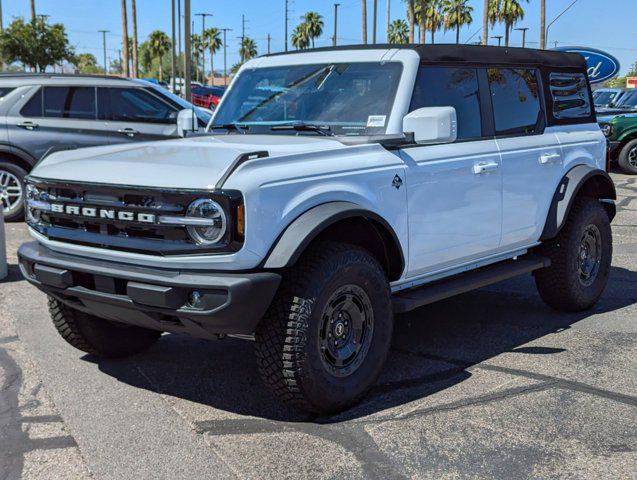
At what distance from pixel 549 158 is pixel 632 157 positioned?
12.0 meters

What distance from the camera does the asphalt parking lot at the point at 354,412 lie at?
346cm

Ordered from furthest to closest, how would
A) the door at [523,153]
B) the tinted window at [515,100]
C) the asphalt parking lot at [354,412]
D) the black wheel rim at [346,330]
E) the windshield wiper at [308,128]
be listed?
the tinted window at [515,100], the door at [523,153], the windshield wiper at [308,128], the black wheel rim at [346,330], the asphalt parking lot at [354,412]

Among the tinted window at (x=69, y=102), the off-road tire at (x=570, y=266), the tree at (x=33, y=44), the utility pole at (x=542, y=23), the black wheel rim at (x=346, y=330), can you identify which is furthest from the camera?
the tree at (x=33, y=44)

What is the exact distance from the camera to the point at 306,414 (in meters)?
3.99

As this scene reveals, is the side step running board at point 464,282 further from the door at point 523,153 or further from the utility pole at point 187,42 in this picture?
the utility pole at point 187,42

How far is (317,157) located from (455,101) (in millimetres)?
1424

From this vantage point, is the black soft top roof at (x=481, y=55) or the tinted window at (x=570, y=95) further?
the tinted window at (x=570, y=95)

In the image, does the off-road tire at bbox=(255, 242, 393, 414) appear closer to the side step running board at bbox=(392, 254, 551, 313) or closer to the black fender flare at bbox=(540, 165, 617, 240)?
the side step running board at bbox=(392, 254, 551, 313)

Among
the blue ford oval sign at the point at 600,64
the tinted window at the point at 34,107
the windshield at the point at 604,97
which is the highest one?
the blue ford oval sign at the point at 600,64

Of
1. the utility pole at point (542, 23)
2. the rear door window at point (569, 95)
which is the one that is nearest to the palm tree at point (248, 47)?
the utility pole at point (542, 23)

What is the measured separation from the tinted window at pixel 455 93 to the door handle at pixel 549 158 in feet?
2.20

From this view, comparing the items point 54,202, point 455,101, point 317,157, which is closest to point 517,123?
point 455,101

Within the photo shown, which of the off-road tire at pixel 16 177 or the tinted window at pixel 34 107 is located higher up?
the tinted window at pixel 34 107

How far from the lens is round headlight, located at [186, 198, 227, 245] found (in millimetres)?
3510
